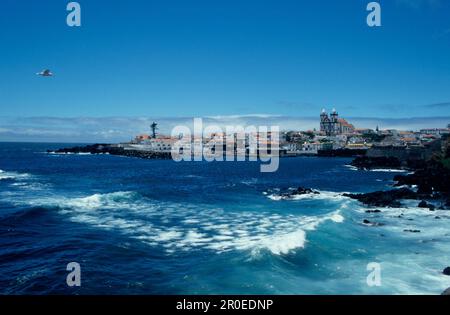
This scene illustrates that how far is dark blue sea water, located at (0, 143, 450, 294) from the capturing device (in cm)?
1557

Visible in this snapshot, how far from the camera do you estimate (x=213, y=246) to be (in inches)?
819

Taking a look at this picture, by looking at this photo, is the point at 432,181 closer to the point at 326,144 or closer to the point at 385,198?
the point at 385,198

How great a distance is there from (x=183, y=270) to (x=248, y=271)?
2.61 metres

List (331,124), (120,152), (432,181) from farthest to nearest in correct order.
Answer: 1. (331,124)
2. (120,152)
3. (432,181)

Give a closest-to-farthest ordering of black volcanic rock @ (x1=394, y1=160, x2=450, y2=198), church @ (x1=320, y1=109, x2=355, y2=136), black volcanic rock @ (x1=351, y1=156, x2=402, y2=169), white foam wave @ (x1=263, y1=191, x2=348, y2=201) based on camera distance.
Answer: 1. white foam wave @ (x1=263, y1=191, x2=348, y2=201)
2. black volcanic rock @ (x1=394, y1=160, x2=450, y2=198)
3. black volcanic rock @ (x1=351, y1=156, x2=402, y2=169)
4. church @ (x1=320, y1=109, x2=355, y2=136)

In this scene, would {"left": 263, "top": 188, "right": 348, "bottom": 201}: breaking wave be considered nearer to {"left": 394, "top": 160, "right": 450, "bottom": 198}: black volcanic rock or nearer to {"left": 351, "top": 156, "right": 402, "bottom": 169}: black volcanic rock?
{"left": 394, "top": 160, "right": 450, "bottom": 198}: black volcanic rock

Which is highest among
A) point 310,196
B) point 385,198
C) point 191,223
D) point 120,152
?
point 120,152

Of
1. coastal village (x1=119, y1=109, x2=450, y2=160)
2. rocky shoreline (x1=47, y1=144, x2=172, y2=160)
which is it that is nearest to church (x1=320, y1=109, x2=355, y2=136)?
coastal village (x1=119, y1=109, x2=450, y2=160)

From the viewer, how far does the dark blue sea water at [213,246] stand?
15570 mm

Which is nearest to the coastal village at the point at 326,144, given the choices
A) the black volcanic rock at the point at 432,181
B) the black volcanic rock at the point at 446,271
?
the black volcanic rock at the point at 432,181

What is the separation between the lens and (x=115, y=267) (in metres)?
17.0

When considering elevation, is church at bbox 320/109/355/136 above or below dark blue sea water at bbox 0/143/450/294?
above

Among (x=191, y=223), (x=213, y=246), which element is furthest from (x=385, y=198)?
(x=213, y=246)
